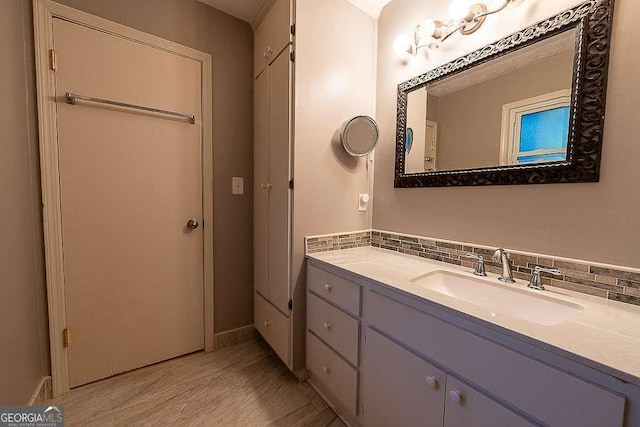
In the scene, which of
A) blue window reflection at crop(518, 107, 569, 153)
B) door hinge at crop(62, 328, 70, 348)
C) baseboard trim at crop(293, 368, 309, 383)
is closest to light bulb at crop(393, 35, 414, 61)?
blue window reflection at crop(518, 107, 569, 153)

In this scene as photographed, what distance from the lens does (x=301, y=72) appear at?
1.42 meters

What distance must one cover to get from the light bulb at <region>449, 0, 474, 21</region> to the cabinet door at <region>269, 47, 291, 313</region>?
840 mm

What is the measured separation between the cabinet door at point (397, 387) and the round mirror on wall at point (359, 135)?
1.01 meters

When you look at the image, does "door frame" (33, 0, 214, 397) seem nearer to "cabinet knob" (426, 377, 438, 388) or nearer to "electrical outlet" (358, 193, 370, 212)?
"electrical outlet" (358, 193, 370, 212)

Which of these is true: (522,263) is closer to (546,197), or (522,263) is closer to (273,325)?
(546,197)

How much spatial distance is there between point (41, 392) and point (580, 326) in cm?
236

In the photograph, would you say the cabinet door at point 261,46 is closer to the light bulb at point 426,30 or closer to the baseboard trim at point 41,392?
the light bulb at point 426,30

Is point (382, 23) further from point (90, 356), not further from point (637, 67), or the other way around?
point (90, 356)

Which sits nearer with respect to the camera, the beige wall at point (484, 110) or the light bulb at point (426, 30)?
the beige wall at point (484, 110)

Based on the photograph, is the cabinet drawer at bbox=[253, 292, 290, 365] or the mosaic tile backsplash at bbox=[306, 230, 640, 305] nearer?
Answer: the mosaic tile backsplash at bbox=[306, 230, 640, 305]

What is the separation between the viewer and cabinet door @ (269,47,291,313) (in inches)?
58.2

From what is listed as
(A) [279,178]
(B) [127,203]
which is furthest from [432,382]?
(B) [127,203]

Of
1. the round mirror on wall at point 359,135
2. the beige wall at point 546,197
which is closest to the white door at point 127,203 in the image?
the round mirror on wall at point 359,135

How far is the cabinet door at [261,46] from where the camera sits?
5.61 ft
